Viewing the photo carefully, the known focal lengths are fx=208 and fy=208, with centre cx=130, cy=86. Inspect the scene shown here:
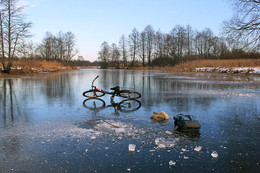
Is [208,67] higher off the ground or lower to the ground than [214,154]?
higher

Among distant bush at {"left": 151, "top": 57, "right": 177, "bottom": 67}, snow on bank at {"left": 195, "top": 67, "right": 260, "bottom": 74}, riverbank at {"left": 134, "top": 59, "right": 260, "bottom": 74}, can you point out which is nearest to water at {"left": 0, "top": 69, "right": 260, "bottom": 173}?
snow on bank at {"left": 195, "top": 67, "right": 260, "bottom": 74}

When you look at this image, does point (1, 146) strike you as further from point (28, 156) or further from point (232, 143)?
point (232, 143)

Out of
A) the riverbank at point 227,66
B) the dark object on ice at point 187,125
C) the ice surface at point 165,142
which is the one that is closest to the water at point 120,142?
the ice surface at point 165,142

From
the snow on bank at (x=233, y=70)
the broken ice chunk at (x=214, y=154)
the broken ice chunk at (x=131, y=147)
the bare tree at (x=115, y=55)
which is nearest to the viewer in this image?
the broken ice chunk at (x=214, y=154)

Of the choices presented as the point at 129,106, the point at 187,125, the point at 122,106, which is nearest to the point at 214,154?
the point at 187,125

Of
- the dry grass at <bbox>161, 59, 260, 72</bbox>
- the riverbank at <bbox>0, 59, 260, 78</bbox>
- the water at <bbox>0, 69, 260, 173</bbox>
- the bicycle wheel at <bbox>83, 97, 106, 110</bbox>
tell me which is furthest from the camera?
the dry grass at <bbox>161, 59, 260, 72</bbox>

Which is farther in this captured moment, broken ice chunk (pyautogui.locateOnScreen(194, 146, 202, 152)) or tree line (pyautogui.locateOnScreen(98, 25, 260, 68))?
tree line (pyautogui.locateOnScreen(98, 25, 260, 68))

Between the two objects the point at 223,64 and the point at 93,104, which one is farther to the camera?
the point at 223,64

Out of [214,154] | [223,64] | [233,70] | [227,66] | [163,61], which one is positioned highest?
[163,61]

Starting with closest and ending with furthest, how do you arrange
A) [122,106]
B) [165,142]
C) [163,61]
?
[165,142], [122,106], [163,61]

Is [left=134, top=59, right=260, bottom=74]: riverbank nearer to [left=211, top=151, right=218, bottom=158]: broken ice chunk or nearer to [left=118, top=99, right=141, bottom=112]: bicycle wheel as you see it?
[left=118, top=99, right=141, bottom=112]: bicycle wheel

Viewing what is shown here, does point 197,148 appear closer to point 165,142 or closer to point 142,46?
point 165,142

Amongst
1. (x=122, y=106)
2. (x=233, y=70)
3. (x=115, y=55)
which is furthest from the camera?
(x=115, y=55)

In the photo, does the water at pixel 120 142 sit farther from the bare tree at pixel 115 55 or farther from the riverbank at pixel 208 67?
the bare tree at pixel 115 55
